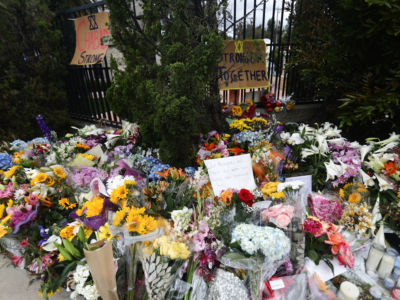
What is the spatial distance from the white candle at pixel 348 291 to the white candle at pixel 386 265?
31 centimetres

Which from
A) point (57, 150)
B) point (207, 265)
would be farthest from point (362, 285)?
point (57, 150)

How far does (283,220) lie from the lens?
43.4 inches

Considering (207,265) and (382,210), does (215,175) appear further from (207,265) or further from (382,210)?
(382,210)

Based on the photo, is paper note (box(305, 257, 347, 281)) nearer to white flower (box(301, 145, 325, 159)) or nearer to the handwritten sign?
the handwritten sign

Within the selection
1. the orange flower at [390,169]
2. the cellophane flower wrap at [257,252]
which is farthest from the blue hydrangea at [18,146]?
the orange flower at [390,169]

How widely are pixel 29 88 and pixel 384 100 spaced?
4686 mm

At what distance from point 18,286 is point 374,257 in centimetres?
221

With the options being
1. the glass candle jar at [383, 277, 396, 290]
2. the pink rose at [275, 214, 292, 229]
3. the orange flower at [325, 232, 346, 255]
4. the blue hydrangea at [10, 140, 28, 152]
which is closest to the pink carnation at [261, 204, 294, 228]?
the pink rose at [275, 214, 292, 229]

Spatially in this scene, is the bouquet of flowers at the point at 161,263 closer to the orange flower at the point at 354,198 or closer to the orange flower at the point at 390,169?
the orange flower at the point at 354,198

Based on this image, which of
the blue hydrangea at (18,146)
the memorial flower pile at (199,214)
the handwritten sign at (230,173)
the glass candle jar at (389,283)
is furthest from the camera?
the blue hydrangea at (18,146)

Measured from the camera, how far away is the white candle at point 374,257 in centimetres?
133

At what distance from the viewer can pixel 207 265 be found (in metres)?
1.18

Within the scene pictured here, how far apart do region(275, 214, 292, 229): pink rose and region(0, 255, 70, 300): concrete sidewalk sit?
128cm

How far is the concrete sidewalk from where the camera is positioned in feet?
4.73
